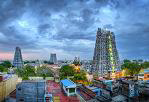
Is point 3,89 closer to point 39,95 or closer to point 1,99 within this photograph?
point 1,99

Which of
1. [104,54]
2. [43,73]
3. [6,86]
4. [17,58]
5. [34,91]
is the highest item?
[17,58]

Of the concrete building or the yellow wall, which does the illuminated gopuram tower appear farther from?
the concrete building

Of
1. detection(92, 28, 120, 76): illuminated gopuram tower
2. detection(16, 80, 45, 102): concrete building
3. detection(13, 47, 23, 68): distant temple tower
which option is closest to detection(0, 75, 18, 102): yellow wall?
detection(16, 80, 45, 102): concrete building

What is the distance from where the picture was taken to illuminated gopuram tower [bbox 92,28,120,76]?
60.7 m

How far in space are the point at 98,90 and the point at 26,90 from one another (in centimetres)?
1415

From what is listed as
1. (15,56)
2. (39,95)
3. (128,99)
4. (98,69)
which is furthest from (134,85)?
(15,56)

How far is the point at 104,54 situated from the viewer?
61562 millimetres

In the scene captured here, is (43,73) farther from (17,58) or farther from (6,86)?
(17,58)

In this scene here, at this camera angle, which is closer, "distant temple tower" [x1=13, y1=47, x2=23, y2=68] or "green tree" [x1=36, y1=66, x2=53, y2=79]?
"green tree" [x1=36, y1=66, x2=53, y2=79]

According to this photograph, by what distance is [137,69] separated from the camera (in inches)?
1983

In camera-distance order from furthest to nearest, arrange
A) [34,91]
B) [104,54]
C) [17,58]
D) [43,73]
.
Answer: [17,58] < [104,54] < [43,73] < [34,91]

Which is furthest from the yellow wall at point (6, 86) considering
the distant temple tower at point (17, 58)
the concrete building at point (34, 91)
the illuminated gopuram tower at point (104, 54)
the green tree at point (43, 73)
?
the distant temple tower at point (17, 58)

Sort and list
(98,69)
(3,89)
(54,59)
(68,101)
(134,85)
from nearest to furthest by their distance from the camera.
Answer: (134,85) → (68,101) → (3,89) → (98,69) → (54,59)

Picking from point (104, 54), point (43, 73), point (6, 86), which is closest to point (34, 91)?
point (6, 86)
